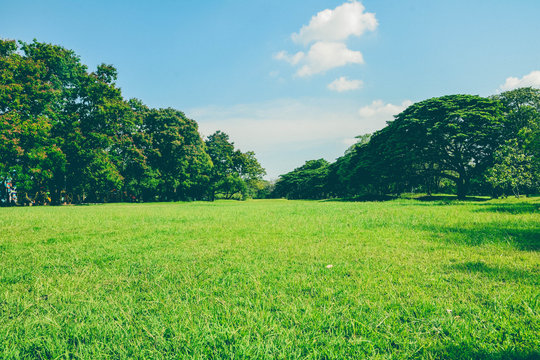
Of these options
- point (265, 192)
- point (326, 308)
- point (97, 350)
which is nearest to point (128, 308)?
point (97, 350)

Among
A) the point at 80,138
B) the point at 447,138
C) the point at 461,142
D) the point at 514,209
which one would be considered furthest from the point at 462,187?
the point at 80,138

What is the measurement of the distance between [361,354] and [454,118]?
30302mm

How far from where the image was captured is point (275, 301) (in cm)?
256

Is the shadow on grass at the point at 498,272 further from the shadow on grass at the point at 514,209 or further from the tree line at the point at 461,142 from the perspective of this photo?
the tree line at the point at 461,142

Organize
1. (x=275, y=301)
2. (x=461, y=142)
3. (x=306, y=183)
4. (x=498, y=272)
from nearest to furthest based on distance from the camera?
(x=275, y=301), (x=498, y=272), (x=461, y=142), (x=306, y=183)

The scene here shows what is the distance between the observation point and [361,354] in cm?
177

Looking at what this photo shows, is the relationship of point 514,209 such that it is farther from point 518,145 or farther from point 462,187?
point 462,187

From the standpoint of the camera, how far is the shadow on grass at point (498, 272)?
3045 mm

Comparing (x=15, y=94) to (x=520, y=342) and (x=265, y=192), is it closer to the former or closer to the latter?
(x=520, y=342)

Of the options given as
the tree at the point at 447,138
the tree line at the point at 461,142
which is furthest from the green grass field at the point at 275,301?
the tree at the point at 447,138

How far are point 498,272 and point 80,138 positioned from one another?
36383mm

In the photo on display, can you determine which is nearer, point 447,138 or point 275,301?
point 275,301

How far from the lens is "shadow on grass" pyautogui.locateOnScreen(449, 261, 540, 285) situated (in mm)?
3045

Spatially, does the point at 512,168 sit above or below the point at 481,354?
above
